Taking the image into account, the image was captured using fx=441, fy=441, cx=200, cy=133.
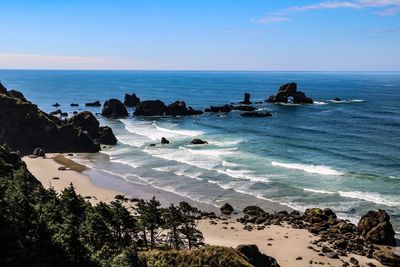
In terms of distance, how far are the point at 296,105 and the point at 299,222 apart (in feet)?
447

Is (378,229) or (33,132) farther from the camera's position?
(33,132)

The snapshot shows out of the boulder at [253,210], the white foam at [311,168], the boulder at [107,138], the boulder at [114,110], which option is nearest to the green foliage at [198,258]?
the boulder at [253,210]

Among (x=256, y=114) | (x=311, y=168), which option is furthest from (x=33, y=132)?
(x=256, y=114)

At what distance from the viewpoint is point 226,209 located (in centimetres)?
6594

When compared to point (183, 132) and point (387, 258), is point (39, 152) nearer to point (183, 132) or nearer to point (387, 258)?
point (183, 132)


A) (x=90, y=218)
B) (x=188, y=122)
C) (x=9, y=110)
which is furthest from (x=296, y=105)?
(x=90, y=218)

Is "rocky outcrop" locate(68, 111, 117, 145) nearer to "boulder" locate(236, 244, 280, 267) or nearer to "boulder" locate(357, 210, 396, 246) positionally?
"boulder" locate(357, 210, 396, 246)

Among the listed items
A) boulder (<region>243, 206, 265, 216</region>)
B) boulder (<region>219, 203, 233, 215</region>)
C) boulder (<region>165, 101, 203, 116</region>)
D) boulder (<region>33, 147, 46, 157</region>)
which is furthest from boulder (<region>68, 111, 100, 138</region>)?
boulder (<region>243, 206, 265, 216</region>)

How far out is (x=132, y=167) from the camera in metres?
91.5

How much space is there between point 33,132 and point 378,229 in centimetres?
→ 8205

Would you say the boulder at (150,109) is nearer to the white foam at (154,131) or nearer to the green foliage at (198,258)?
the white foam at (154,131)

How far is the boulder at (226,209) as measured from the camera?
215 feet

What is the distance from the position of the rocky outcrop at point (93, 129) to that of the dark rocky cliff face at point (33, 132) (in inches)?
263

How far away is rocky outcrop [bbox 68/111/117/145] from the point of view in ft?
381
